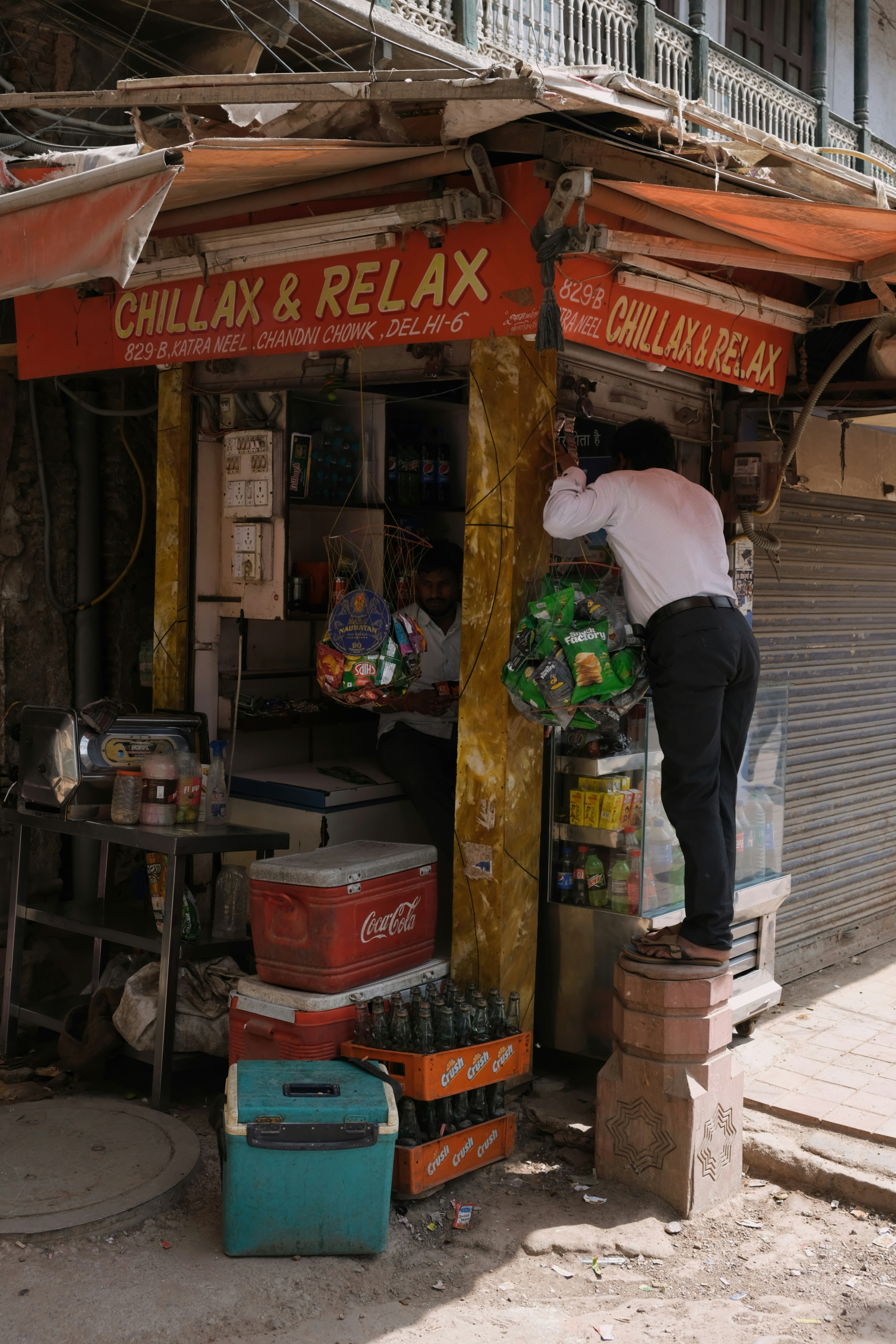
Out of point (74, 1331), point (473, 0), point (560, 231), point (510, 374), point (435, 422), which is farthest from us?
point (473, 0)

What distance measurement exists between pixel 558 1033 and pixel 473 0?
353 inches

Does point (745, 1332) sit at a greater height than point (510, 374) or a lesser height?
lesser

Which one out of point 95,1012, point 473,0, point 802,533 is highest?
point 473,0

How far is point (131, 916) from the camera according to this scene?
17.2 feet

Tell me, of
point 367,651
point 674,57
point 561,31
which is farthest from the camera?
point 674,57

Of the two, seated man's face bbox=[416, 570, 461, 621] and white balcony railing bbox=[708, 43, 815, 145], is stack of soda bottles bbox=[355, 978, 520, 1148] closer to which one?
seated man's face bbox=[416, 570, 461, 621]

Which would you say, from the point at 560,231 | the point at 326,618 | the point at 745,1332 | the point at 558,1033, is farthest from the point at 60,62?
the point at 745,1332

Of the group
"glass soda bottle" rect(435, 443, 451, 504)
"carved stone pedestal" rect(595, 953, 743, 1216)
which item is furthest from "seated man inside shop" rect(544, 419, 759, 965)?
"glass soda bottle" rect(435, 443, 451, 504)

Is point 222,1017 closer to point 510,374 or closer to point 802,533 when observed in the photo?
point 510,374

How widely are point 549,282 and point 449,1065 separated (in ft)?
8.43

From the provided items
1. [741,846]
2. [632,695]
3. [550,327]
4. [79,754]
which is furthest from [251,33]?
[741,846]

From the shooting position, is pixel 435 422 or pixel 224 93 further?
pixel 435 422

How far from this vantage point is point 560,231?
3.75 m

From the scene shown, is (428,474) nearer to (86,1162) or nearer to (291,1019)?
(291,1019)
